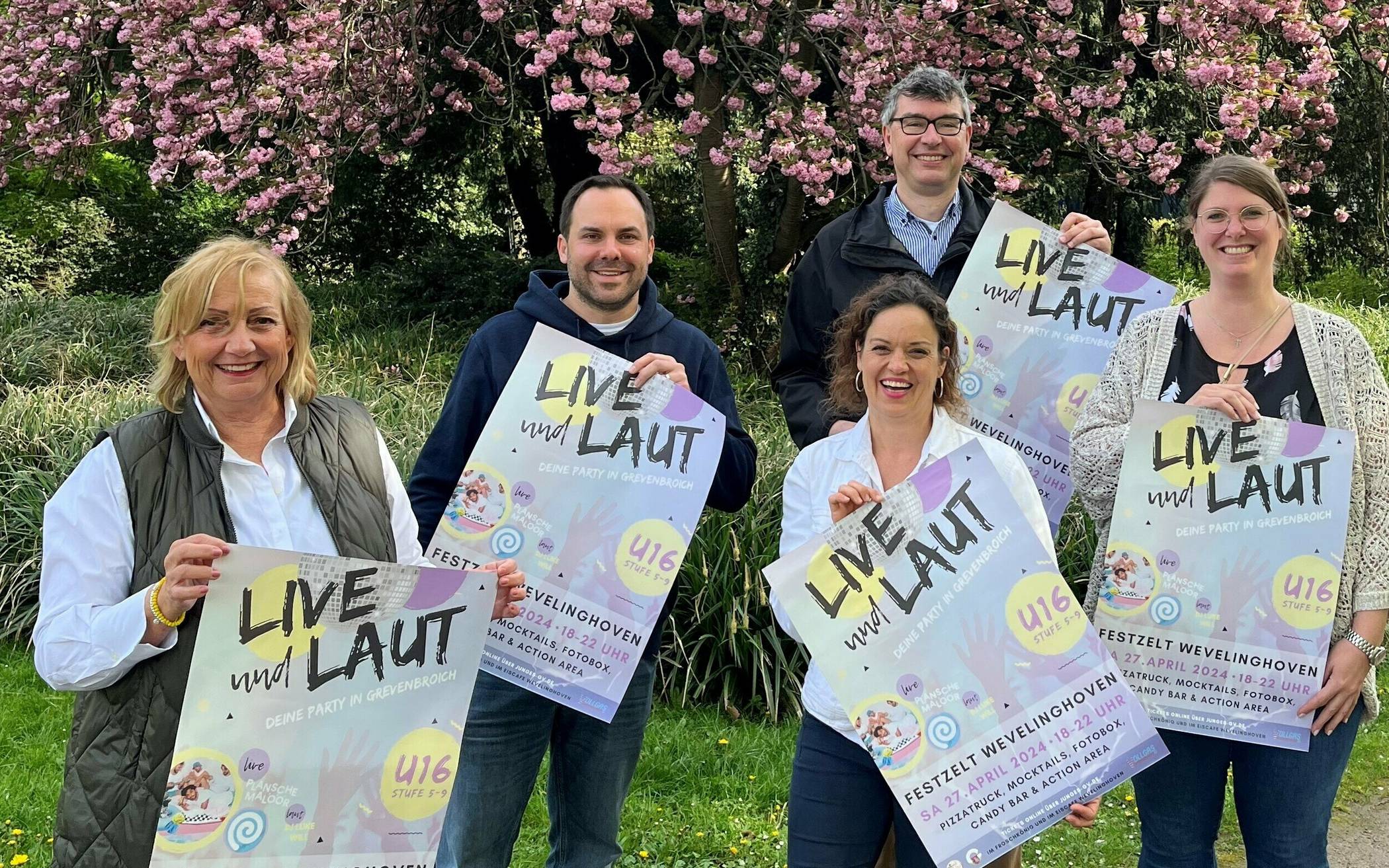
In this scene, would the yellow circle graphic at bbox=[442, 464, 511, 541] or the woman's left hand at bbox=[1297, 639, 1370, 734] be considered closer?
the woman's left hand at bbox=[1297, 639, 1370, 734]

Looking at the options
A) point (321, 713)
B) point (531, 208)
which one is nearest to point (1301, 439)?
point (321, 713)

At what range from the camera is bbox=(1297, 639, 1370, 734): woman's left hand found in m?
2.54

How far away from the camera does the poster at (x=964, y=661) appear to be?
7.64 feet

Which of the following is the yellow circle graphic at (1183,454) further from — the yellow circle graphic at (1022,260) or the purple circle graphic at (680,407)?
the purple circle graphic at (680,407)

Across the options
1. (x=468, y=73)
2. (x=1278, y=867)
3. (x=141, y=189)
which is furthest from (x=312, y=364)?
(x=141, y=189)

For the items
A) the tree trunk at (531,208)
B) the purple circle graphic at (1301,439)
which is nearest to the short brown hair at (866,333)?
the purple circle graphic at (1301,439)

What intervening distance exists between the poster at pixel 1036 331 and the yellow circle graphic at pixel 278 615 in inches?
73.4

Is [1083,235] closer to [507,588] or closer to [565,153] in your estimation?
[507,588]

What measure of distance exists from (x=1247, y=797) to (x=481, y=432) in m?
2.01

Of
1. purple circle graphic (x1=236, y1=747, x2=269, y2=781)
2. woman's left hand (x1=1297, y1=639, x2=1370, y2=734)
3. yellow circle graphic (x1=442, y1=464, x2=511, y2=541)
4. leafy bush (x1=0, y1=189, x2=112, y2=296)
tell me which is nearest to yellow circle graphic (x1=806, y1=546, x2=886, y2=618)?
yellow circle graphic (x1=442, y1=464, x2=511, y2=541)

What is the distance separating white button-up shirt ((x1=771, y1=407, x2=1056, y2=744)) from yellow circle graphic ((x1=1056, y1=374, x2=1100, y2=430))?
2.17ft

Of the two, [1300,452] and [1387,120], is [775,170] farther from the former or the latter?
[1300,452]

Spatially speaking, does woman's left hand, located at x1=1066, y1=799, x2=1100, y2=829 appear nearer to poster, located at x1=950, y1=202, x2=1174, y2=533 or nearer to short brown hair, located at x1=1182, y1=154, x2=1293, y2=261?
poster, located at x1=950, y1=202, x2=1174, y2=533

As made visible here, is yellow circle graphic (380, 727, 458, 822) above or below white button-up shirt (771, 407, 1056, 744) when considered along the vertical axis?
below
